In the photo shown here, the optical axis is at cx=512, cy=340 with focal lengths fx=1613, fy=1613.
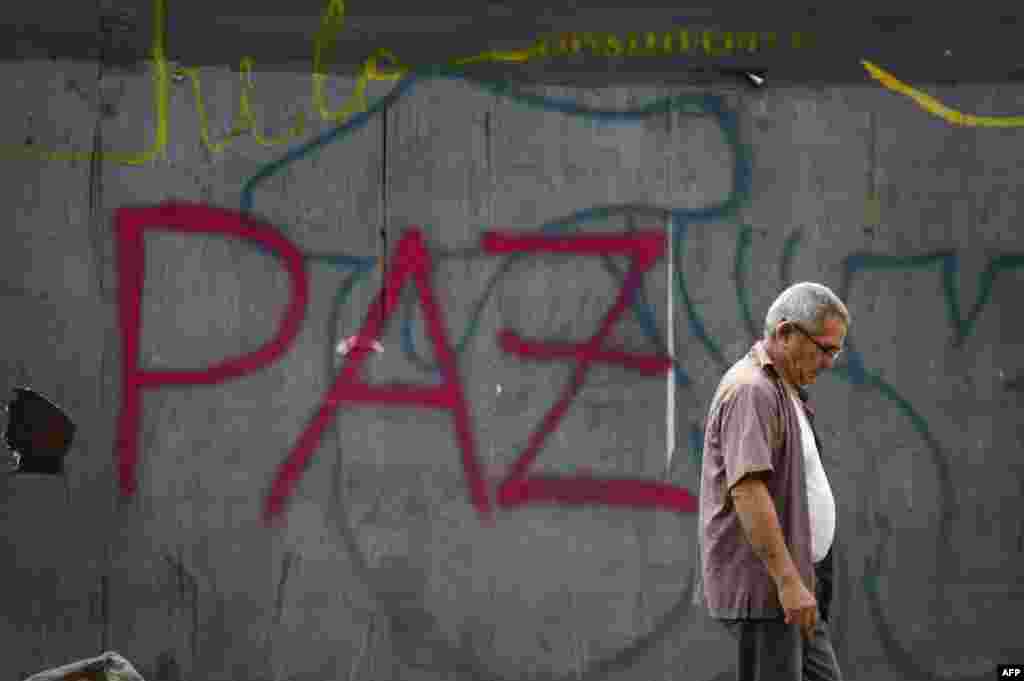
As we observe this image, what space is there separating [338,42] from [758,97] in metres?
1.67

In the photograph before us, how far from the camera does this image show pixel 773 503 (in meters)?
4.65

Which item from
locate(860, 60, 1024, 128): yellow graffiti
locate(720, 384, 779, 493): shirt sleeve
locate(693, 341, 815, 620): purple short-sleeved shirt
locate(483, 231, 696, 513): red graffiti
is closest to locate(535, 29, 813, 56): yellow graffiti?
locate(860, 60, 1024, 128): yellow graffiti

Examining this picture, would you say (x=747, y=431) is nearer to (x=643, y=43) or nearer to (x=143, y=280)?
(x=643, y=43)

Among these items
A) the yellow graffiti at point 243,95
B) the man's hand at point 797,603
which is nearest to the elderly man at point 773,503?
the man's hand at point 797,603

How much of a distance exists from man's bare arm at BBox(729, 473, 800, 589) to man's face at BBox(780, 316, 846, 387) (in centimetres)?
41

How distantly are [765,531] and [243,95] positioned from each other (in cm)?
295

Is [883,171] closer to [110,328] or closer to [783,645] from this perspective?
[783,645]

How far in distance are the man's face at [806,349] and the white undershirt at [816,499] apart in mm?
73

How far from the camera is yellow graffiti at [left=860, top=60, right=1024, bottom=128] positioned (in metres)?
6.36

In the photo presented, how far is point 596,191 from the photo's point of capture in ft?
20.9

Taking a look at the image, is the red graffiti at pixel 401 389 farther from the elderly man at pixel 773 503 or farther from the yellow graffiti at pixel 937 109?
the yellow graffiti at pixel 937 109

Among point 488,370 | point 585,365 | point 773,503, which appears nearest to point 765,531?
point 773,503

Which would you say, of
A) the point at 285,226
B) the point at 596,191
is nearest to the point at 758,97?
the point at 596,191

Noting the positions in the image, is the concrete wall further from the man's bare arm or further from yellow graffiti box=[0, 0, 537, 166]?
the man's bare arm
